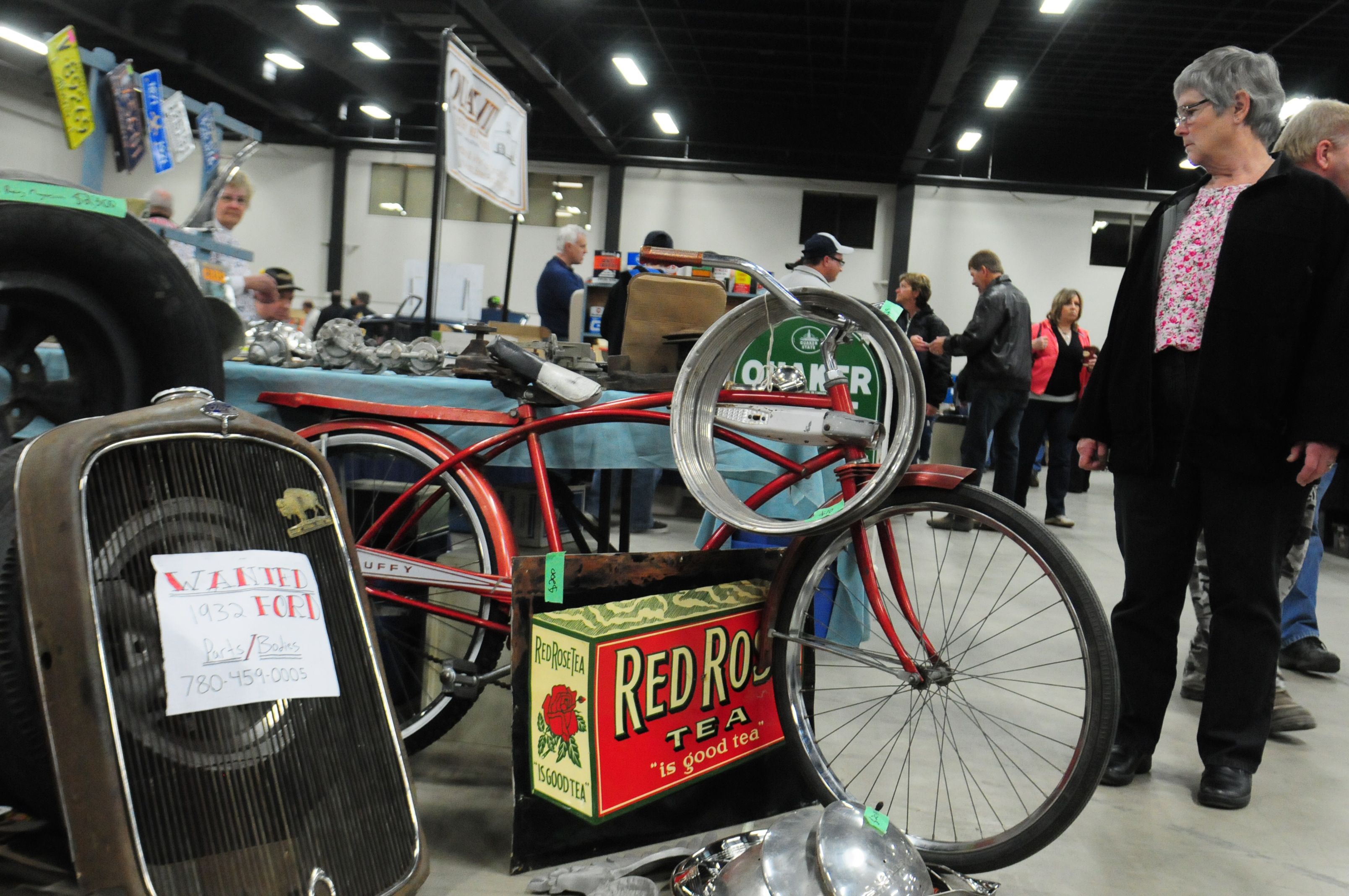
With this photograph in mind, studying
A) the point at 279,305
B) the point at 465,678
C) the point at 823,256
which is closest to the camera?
the point at 465,678

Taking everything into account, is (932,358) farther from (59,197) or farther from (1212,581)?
(59,197)

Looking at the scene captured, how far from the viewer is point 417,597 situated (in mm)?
2008

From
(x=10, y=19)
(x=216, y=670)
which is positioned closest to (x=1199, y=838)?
(x=216, y=670)

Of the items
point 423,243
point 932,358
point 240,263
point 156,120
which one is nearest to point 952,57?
point 932,358

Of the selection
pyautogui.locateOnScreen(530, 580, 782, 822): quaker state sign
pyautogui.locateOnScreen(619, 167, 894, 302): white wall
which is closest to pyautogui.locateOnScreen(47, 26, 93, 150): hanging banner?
A: pyautogui.locateOnScreen(530, 580, 782, 822): quaker state sign

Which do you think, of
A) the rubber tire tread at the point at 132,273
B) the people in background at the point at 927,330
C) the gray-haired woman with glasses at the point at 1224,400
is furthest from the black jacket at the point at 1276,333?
the people in background at the point at 927,330

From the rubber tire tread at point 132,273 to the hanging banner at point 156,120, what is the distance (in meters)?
3.26

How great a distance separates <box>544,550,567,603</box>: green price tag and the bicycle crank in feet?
0.89

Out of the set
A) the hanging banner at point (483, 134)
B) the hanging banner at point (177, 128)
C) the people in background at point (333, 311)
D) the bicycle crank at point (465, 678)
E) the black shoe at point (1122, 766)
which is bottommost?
the black shoe at point (1122, 766)

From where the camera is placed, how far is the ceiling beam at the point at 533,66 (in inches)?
348

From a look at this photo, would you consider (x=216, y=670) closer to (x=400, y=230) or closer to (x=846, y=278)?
(x=846, y=278)

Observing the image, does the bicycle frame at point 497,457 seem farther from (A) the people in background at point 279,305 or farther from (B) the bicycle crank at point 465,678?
(A) the people in background at point 279,305

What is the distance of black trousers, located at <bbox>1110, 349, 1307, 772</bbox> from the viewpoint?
5.94 ft

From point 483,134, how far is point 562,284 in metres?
1.64
